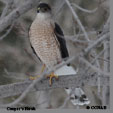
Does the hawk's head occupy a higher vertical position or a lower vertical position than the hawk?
higher

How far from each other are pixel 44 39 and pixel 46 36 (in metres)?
0.04

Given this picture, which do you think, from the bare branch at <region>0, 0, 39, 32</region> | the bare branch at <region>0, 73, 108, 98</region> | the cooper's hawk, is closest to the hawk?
the cooper's hawk

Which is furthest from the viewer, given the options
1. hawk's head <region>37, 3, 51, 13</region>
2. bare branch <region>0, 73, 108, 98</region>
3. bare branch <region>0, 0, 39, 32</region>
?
hawk's head <region>37, 3, 51, 13</region>

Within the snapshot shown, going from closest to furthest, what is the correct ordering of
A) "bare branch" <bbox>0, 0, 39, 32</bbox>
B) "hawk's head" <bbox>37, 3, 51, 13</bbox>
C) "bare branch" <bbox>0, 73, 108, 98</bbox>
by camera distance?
"bare branch" <bbox>0, 73, 108, 98</bbox> → "bare branch" <bbox>0, 0, 39, 32</bbox> → "hawk's head" <bbox>37, 3, 51, 13</bbox>

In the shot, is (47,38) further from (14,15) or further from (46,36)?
(14,15)

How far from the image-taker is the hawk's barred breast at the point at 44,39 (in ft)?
15.1

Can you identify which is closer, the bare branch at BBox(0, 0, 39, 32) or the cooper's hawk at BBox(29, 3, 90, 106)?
the bare branch at BBox(0, 0, 39, 32)

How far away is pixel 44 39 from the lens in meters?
4.59

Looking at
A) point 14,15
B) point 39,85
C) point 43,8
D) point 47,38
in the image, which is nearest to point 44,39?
point 47,38

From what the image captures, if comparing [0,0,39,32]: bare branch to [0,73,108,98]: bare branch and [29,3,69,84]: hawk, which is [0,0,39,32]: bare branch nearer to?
[29,3,69,84]: hawk

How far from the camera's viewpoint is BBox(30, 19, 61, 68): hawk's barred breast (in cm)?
459

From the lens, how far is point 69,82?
4.06m

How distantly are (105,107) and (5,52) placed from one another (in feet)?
9.88

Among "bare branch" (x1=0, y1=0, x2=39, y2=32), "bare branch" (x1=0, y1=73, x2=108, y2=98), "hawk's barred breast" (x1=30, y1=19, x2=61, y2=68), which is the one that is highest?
"bare branch" (x1=0, y1=0, x2=39, y2=32)
